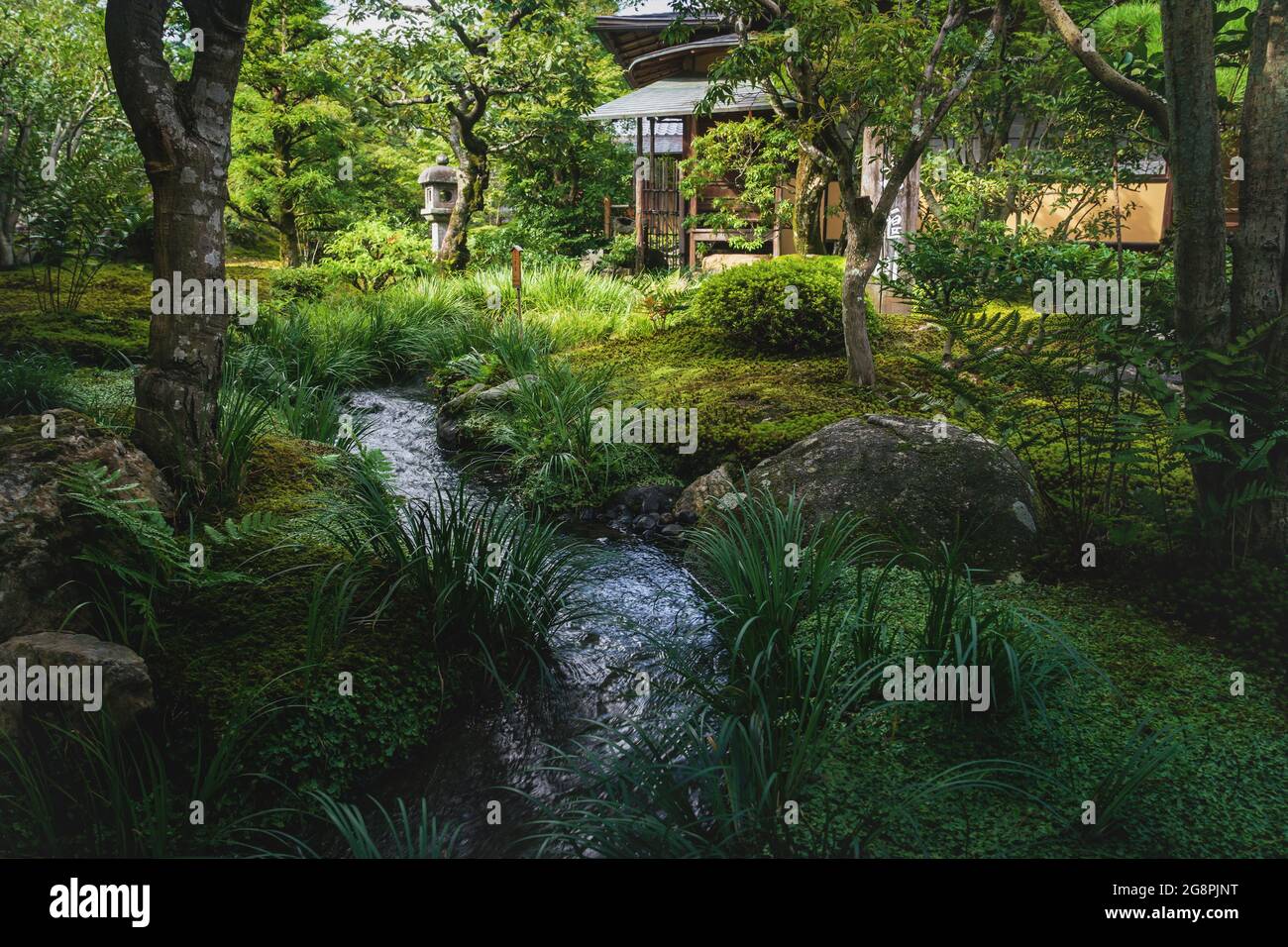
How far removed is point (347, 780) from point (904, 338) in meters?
7.42

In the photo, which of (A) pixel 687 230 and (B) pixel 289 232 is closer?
(B) pixel 289 232

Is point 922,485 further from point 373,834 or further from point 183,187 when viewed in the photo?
point 183,187

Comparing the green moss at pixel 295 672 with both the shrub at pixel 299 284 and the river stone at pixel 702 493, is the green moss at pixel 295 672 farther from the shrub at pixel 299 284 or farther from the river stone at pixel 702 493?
the shrub at pixel 299 284

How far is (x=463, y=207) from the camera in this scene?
14711 mm

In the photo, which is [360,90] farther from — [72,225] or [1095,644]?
[1095,644]

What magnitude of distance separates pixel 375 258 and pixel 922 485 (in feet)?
32.5

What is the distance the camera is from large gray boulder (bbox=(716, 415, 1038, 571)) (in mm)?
4773

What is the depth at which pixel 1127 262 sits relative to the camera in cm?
748

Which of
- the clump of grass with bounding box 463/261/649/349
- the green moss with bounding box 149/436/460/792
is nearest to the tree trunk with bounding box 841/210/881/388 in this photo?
the clump of grass with bounding box 463/261/649/349

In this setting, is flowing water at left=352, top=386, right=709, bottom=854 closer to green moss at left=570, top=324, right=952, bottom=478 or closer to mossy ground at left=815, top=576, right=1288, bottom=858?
mossy ground at left=815, top=576, right=1288, bottom=858

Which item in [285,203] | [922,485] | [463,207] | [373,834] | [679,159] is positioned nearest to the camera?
[373,834]

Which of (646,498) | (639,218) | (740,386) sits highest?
(639,218)

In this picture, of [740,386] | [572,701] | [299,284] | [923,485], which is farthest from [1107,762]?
[299,284]
